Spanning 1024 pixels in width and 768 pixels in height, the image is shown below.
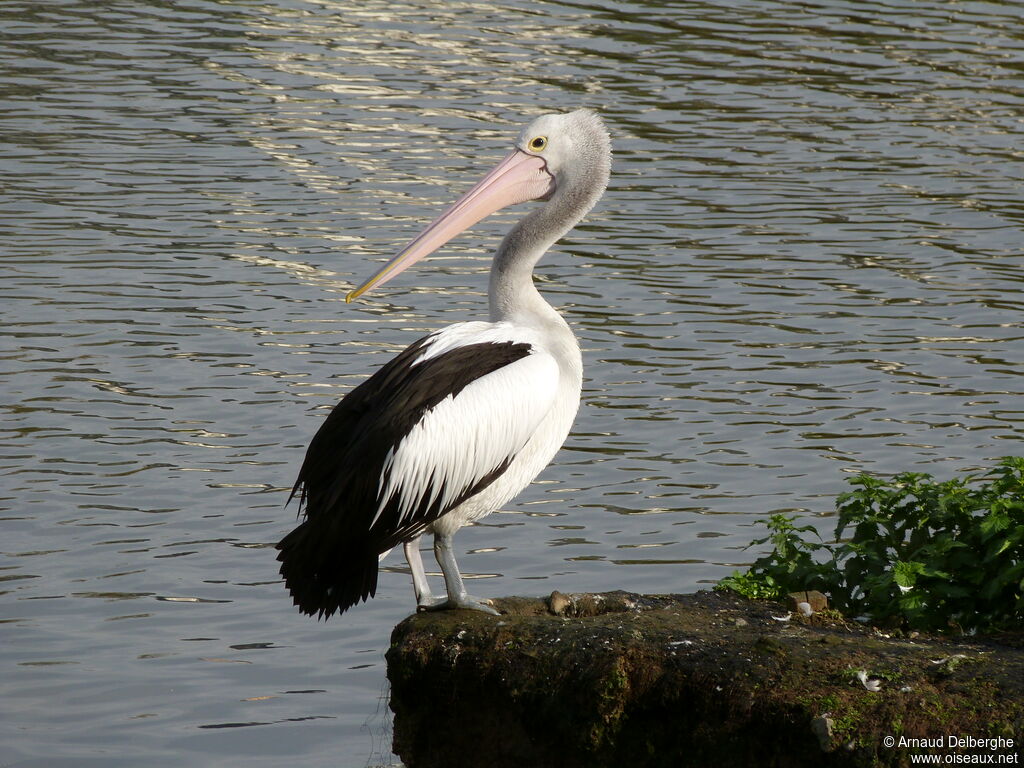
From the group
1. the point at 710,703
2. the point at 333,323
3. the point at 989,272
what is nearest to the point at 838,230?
the point at 989,272

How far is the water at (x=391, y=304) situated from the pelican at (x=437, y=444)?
0.84 m

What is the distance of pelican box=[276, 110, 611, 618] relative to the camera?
452 centimetres

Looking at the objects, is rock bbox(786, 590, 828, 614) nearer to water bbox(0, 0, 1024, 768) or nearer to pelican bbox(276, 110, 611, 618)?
pelican bbox(276, 110, 611, 618)

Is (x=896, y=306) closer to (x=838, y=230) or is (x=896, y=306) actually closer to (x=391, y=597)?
(x=838, y=230)

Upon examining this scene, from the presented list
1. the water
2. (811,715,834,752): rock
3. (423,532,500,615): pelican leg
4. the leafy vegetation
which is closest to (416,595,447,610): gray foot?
(423,532,500,615): pelican leg

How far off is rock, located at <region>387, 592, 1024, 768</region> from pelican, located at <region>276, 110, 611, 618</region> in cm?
26

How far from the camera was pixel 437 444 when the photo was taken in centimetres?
458

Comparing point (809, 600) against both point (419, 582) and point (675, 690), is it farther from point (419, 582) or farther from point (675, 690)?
point (419, 582)

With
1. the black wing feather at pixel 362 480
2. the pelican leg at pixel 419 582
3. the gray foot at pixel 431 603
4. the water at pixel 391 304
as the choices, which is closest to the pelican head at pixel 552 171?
the black wing feather at pixel 362 480

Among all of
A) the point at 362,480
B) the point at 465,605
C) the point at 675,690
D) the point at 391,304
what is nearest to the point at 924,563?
the point at 675,690

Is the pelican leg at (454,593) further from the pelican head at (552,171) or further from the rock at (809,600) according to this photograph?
the pelican head at (552,171)

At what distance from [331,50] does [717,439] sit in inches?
412

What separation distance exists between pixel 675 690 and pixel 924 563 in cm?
119

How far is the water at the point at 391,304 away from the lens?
5.92 meters
